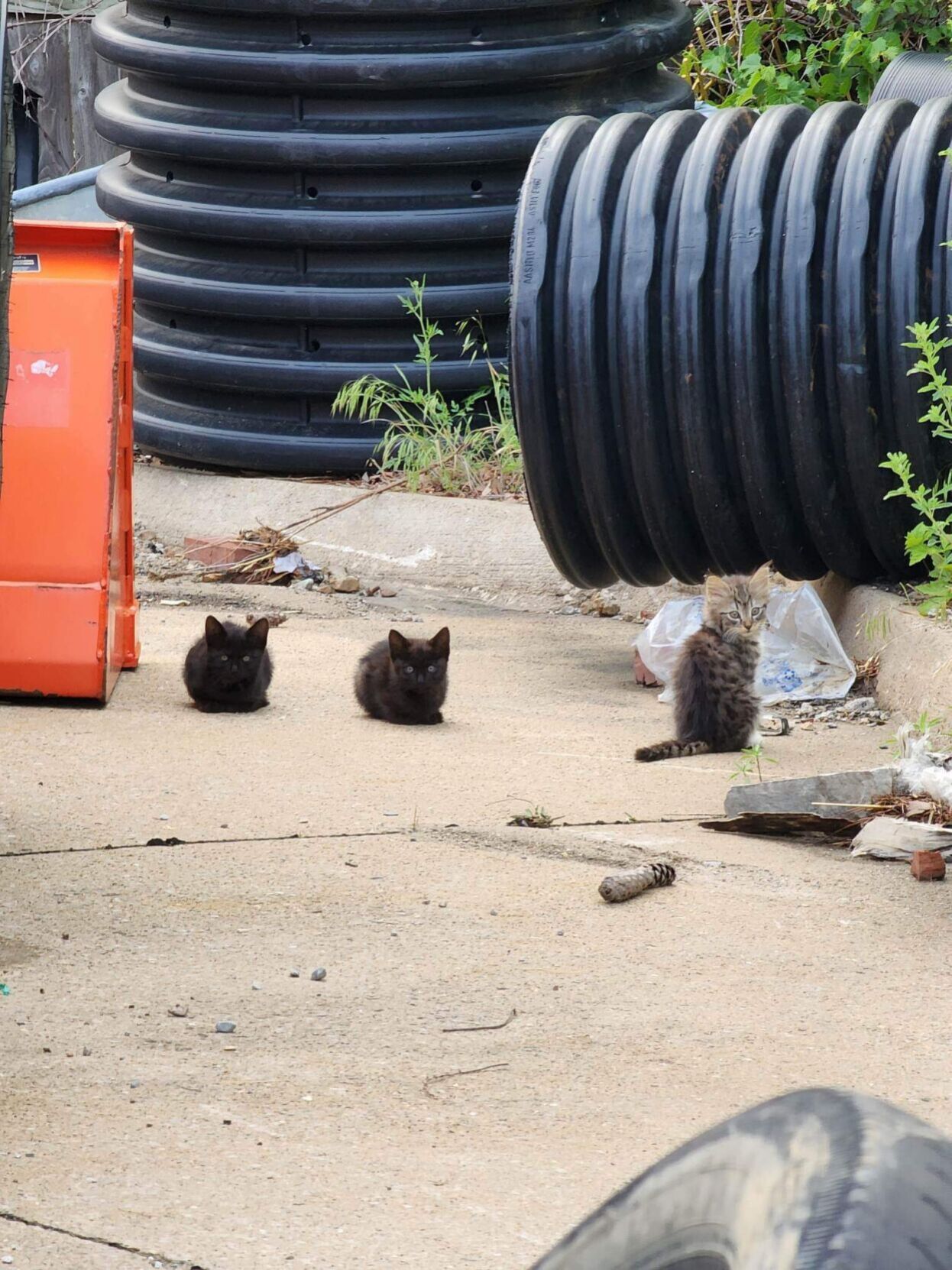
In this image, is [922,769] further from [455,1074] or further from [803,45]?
[803,45]

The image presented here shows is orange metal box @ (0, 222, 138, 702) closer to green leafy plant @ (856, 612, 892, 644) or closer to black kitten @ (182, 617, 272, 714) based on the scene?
black kitten @ (182, 617, 272, 714)

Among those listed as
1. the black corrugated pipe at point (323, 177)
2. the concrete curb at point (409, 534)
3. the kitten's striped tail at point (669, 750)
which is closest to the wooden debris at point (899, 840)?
the kitten's striped tail at point (669, 750)

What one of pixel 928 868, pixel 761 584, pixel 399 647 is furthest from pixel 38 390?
pixel 928 868

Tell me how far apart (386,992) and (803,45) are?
10122mm

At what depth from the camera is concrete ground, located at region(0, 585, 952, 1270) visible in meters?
2.58

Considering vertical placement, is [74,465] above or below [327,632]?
above

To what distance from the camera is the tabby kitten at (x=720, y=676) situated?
5746 millimetres

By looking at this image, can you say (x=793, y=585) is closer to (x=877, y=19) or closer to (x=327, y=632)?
(x=327, y=632)

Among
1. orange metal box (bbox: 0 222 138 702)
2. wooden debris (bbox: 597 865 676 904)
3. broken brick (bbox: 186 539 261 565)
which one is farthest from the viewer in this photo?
broken brick (bbox: 186 539 261 565)

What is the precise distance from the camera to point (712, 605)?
6488mm

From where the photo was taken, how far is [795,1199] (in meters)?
1.24

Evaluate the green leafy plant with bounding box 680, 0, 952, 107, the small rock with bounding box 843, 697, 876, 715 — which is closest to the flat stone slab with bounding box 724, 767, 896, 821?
the small rock with bounding box 843, 697, 876, 715

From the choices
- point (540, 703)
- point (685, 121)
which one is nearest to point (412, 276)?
point (685, 121)

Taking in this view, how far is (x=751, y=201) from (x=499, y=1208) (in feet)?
15.9
